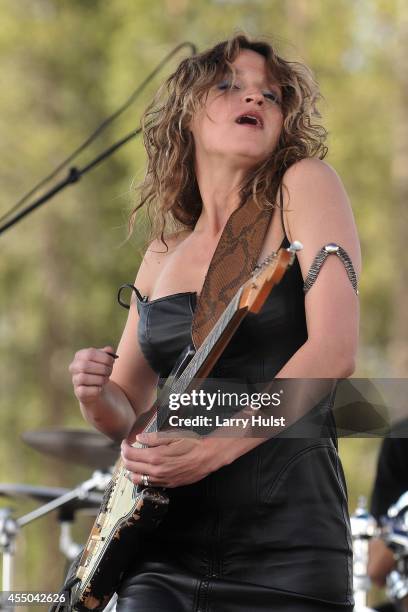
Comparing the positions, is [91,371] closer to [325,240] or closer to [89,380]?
[89,380]

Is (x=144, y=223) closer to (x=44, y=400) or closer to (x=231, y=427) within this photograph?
(x=231, y=427)

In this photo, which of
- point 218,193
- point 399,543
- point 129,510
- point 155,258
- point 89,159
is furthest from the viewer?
point 89,159

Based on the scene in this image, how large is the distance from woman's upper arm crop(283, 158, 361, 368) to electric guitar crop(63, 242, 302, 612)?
129 mm

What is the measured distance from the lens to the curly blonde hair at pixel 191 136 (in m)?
2.48

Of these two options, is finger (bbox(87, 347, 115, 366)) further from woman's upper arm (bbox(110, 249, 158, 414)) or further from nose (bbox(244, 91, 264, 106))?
nose (bbox(244, 91, 264, 106))

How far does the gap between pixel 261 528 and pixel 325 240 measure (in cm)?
56

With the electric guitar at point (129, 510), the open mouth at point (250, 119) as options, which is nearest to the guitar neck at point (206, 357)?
the electric guitar at point (129, 510)

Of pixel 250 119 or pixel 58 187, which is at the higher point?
pixel 58 187

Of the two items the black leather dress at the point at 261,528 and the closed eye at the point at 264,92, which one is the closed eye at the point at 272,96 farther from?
the black leather dress at the point at 261,528

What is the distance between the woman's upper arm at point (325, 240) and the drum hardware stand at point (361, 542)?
179 cm

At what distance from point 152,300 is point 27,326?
14.0 metres

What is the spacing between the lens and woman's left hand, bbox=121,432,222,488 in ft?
6.98

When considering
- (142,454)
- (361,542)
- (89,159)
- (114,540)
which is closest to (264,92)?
(142,454)

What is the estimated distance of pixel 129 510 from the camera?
2.22 m
